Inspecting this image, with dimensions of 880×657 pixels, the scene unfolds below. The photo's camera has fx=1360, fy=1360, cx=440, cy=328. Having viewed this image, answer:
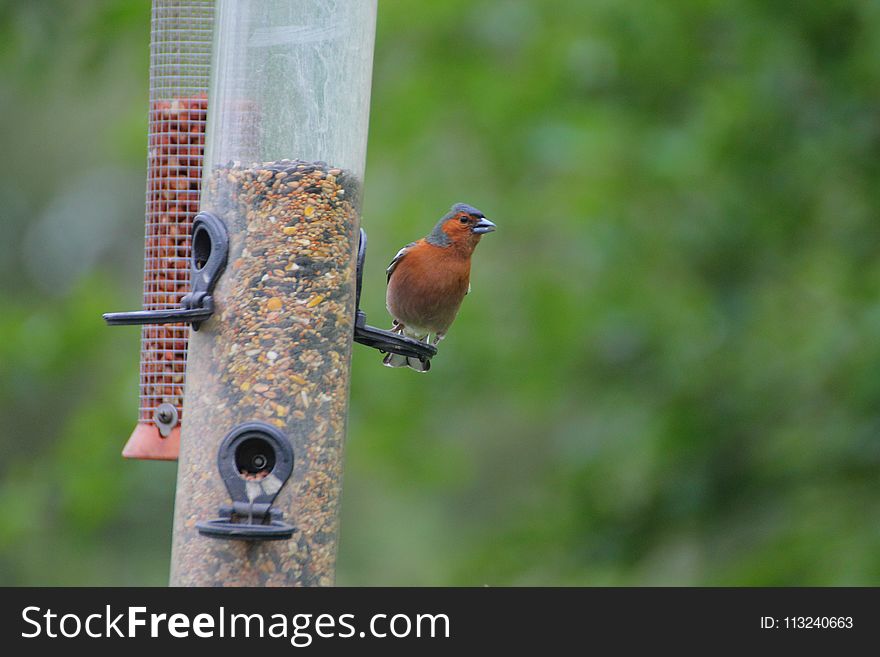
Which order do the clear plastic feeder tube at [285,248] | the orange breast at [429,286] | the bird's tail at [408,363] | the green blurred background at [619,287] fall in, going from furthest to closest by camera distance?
the green blurred background at [619,287], the orange breast at [429,286], the bird's tail at [408,363], the clear plastic feeder tube at [285,248]

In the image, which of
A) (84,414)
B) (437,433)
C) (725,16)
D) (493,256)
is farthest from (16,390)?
(725,16)

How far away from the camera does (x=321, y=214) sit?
5602 mm

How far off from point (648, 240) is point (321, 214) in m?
4.65

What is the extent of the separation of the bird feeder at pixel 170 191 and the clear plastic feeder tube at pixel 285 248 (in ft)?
2.57

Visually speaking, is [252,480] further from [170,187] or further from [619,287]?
[619,287]

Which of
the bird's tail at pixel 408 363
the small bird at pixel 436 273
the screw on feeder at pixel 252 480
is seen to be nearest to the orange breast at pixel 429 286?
the small bird at pixel 436 273

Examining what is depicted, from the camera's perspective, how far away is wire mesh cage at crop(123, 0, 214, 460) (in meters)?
6.32

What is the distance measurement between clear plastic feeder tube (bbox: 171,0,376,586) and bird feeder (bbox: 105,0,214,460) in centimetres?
78

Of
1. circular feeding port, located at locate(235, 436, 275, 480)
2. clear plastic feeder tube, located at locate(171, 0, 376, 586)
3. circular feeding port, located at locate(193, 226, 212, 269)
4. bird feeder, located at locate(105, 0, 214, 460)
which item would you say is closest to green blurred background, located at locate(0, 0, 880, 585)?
bird feeder, located at locate(105, 0, 214, 460)

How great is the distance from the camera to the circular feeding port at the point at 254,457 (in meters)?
5.21

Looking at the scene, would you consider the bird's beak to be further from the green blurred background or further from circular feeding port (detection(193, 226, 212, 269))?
circular feeding port (detection(193, 226, 212, 269))

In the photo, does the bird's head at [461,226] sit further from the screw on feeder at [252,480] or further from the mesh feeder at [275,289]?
the screw on feeder at [252,480]

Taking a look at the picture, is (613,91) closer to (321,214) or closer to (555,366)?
(555,366)

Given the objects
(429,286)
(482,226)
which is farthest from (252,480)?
(482,226)
